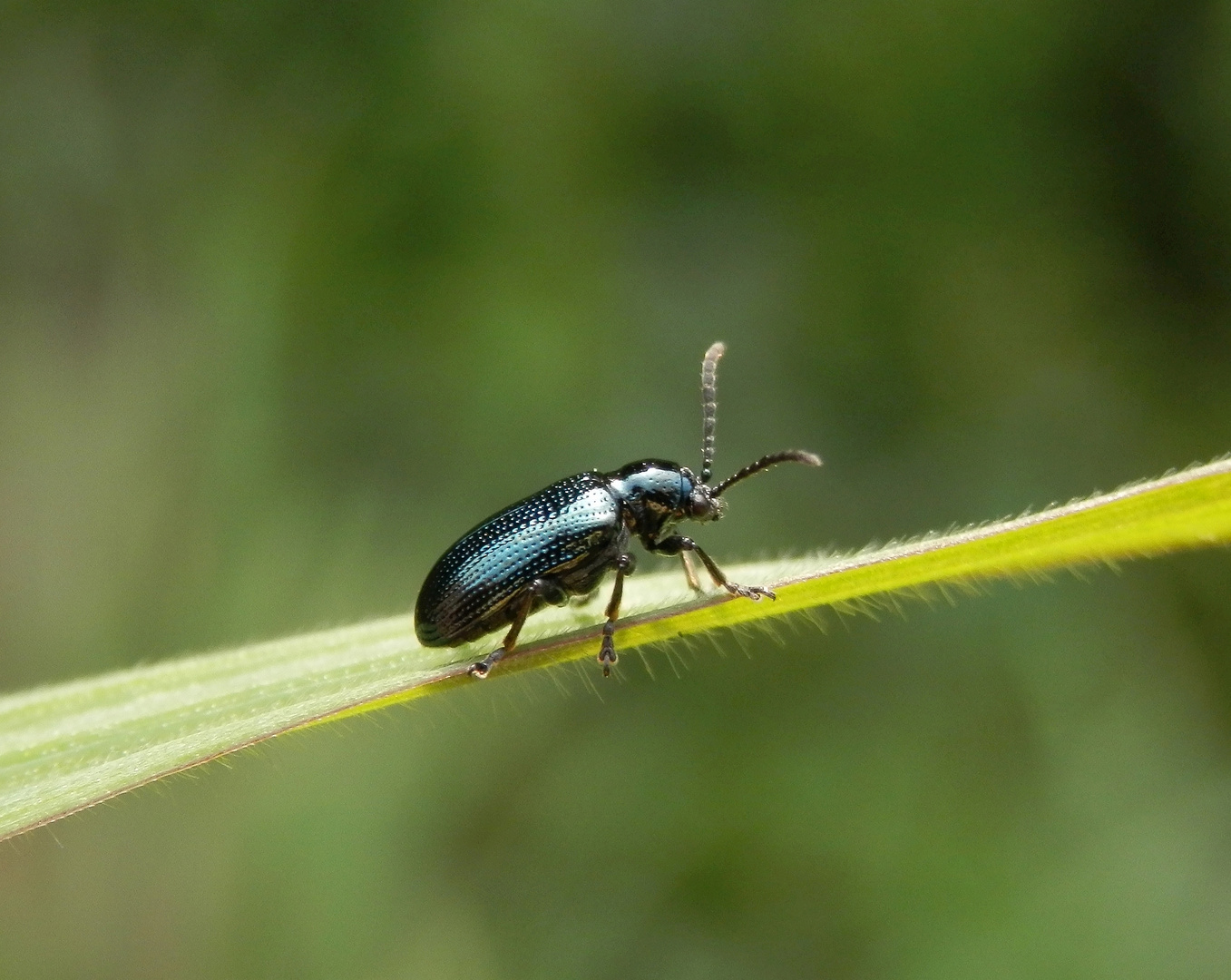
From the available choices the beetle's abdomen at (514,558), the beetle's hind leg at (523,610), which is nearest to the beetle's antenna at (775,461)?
the beetle's abdomen at (514,558)

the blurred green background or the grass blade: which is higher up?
the blurred green background

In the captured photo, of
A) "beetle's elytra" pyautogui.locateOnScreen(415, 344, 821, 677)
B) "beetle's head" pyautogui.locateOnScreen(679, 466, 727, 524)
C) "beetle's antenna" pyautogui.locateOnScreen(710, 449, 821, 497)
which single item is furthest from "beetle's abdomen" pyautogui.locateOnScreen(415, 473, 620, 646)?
"beetle's antenna" pyautogui.locateOnScreen(710, 449, 821, 497)

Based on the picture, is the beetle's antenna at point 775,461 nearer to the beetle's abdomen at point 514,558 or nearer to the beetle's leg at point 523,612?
the beetle's abdomen at point 514,558

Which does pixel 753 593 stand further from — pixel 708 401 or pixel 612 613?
pixel 708 401

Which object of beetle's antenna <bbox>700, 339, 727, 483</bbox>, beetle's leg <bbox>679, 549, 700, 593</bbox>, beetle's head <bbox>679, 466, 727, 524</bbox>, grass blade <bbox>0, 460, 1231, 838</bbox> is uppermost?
beetle's antenna <bbox>700, 339, 727, 483</bbox>

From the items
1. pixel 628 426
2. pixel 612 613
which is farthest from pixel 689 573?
pixel 628 426

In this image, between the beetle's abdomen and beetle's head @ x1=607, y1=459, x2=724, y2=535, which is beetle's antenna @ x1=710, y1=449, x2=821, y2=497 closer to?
beetle's head @ x1=607, y1=459, x2=724, y2=535

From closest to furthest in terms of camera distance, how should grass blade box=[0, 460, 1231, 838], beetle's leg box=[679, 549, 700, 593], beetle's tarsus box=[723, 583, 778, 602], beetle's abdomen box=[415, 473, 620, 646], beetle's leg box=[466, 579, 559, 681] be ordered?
grass blade box=[0, 460, 1231, 838] < beetle's tarsus box=[723, 583, 778, 602] < beetle's leg box=[466, 579, 559, 681] < beetle's abdomen box=[415, 473, 620, 646] < beetle's leg box=[679, 549, 700, 593]
